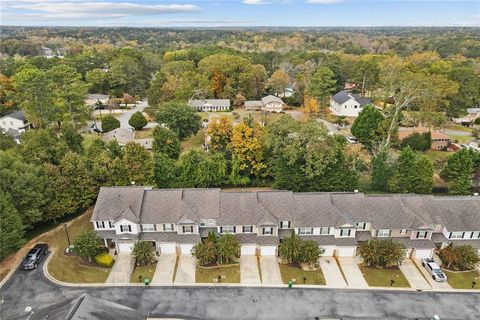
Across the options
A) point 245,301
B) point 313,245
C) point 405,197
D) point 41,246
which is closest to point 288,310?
point 245,301

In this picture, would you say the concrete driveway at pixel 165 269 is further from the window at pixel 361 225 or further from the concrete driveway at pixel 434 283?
the concrete driveway at pixel 434 283

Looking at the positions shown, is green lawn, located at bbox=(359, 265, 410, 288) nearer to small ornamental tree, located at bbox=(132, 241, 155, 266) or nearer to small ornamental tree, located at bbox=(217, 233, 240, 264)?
small ornamental tree, located at bbox=(217, 233, 240, 264)

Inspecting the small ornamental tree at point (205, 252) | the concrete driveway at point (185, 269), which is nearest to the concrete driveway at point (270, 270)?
the small ornamental tree at point (205, 252)

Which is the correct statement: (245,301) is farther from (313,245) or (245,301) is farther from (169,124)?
(169,124)

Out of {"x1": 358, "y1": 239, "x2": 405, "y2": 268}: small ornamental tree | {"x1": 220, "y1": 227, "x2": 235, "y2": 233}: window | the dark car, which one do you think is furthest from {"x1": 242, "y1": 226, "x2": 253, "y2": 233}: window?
the dark car

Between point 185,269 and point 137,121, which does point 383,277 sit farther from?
point 137,121

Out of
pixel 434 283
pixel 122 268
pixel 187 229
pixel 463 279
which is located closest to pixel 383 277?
pixel 434 283
